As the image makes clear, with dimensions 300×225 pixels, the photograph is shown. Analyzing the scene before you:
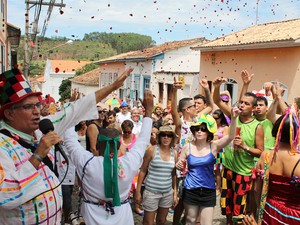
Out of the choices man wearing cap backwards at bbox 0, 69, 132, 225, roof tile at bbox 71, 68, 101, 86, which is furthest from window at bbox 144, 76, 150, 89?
man wearing cap backwards at bbox 0, 69, 132, 225

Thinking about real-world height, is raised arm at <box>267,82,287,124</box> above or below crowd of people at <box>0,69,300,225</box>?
above

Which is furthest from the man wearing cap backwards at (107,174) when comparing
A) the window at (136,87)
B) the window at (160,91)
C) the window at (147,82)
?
the window at (136,87)

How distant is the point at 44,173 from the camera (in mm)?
2566

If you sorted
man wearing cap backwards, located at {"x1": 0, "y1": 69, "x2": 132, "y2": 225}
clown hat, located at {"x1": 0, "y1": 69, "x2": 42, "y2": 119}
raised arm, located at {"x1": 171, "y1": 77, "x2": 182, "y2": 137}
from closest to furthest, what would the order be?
man wearing cap backwards, located at {"x1": 0, "y1": 69, "x2": 132, "y2": 225}, clown hat, located at {"x1": 0, "y1": 69, "x2": 42, "y2": 119}, raised arm, located at {"x1": 171, "y1": 77, "x2": 182, "y2": 137}

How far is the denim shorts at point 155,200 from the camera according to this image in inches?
190

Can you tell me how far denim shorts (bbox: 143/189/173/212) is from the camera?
4832 mm

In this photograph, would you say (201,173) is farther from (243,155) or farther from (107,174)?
(107,174)

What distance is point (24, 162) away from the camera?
238 cm

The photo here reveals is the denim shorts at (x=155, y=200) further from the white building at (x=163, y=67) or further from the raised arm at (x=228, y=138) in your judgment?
the white building at (x=163, y=67)

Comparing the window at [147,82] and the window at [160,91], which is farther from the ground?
the window at [147,82]

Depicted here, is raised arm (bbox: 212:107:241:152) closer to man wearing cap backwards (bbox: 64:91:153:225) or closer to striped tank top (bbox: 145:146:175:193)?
striped tank top (bbox: 145:146:175:193)

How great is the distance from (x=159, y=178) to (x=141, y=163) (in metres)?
1.54

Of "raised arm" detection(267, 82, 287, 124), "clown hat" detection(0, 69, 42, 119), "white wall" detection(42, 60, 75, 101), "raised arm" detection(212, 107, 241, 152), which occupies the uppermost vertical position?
"clown hat" detection(0, 69, 42, 119)

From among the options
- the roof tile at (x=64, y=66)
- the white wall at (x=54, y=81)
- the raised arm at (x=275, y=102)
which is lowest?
the white wall at (x=54, y=81)
